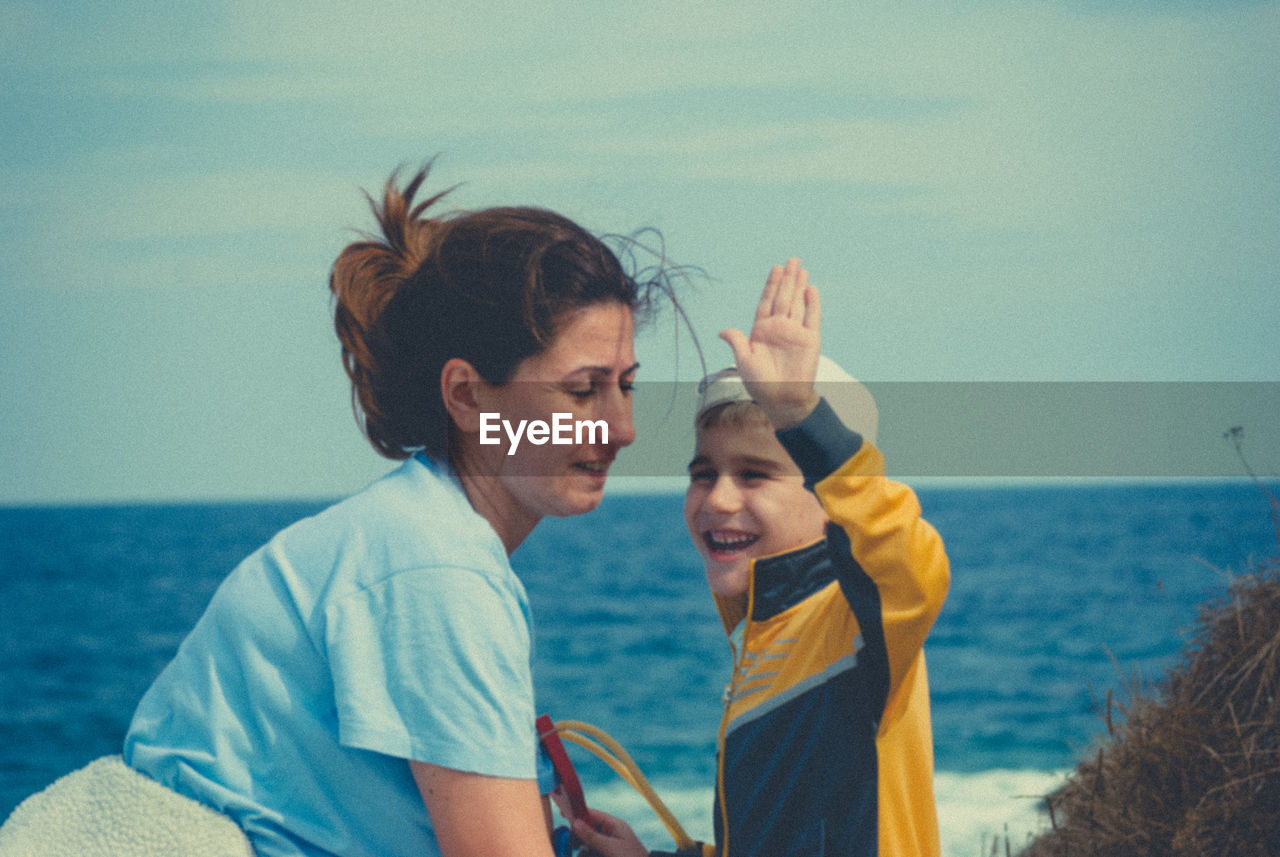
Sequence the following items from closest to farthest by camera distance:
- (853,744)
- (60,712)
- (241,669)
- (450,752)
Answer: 1. (450,752)
2. (241,669)
3. (853,744)
4. (60,712)

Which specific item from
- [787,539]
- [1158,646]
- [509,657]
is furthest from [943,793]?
[1158,646]

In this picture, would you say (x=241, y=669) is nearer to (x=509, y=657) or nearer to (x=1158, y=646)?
(x=509, y=657)

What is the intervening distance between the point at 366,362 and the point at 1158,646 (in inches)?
1120

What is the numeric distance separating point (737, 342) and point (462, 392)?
1.48 feet

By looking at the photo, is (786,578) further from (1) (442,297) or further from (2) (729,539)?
(1) (442,297)

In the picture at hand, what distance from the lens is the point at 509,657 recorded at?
1.53 metres

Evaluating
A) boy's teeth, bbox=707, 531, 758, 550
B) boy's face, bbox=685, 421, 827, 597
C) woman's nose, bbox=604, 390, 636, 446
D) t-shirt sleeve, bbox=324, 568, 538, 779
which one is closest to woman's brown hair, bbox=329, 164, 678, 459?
woman's nose, bbox=604, 390, 636, 446

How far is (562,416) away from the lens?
1.83m

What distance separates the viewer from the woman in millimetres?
1509

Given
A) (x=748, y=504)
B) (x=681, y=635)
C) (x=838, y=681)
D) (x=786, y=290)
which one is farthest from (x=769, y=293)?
(x=681, y=635)

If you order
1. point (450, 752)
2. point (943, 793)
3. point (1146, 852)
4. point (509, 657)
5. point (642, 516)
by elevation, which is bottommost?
point (642, 516)

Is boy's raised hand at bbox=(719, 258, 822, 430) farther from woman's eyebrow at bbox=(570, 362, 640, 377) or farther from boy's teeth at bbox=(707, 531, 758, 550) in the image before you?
boy's teeth at bbox=(707, 531, 758, 550)

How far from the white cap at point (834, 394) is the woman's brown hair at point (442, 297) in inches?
15.6

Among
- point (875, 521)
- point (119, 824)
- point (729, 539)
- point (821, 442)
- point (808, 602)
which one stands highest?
point (821, 442)
